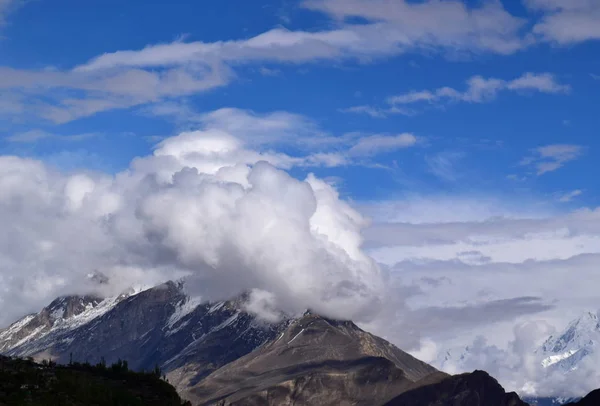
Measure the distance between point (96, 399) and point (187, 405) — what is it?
21573 millimetres

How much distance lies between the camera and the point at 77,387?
4729 inches

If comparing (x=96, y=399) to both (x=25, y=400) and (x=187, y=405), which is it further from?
(x=187, y=405)

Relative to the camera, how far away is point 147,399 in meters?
131

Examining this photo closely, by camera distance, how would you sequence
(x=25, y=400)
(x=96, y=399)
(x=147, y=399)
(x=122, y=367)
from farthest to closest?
(x=122, y=367)
(x=147, y=399)
(x=96, y=399)
(x=25, y=400)

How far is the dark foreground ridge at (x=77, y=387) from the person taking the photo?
376 ft

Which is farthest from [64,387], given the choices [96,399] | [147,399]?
[147,399]

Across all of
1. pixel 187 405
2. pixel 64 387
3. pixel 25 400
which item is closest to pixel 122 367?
pixel 187 405

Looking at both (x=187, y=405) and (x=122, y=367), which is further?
(x=122, y=367)

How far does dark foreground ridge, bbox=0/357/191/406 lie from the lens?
114625 mm

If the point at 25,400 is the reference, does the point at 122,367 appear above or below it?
above

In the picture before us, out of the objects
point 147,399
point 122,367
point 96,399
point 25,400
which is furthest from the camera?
point 122,367

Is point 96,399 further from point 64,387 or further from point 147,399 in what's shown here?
point 147,399

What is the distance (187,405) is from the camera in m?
138

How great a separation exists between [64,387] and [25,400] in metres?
9.78
